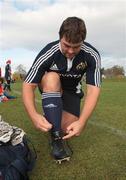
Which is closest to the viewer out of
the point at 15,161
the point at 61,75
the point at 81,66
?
the point at 15,161

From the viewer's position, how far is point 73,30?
4305mm

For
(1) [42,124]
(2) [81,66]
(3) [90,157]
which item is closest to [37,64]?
(2) [81,66]

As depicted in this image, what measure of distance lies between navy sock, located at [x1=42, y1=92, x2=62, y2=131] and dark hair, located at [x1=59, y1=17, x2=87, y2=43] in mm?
776

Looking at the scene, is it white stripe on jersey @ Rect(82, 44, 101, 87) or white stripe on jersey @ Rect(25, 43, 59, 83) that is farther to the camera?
white stripe on jersey @ Rect(82, 44, 101, 87)

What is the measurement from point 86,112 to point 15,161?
3.41 ft

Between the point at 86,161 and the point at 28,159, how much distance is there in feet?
2.36

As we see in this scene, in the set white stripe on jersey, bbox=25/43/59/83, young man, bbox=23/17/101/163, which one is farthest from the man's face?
white stripe on jersey, bbox=25/43/59/83

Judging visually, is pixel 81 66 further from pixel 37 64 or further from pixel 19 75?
pixel 19 75

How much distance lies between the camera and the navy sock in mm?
4695

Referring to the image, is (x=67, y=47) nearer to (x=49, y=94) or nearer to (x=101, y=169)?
(x=49, y=94)

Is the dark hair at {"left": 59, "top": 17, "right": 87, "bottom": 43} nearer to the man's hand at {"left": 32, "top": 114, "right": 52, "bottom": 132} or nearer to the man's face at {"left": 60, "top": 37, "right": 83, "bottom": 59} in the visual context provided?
the man's face at {"left": 60, "top": 37, "right": 83, "bottom": 59}

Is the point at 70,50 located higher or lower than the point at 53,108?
higher

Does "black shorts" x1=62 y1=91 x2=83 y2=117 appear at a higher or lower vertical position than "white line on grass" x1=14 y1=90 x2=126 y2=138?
higher

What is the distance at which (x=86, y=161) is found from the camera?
466 centimetres
